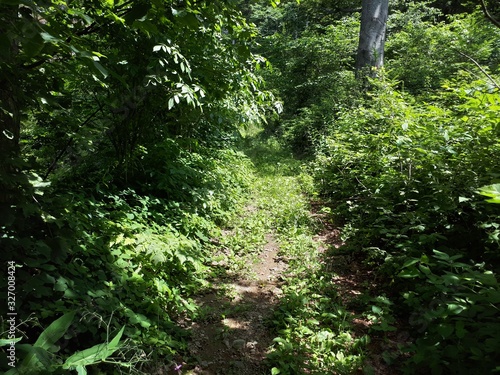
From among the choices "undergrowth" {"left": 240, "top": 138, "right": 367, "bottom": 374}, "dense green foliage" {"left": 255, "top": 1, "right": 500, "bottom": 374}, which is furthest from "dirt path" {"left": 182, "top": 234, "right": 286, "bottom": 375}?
"dense green foliage" {"left": 255, "top": 1, "right": 500, "bottom": 374}

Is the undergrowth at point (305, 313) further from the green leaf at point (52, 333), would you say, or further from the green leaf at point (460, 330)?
the green leaf at point (52, 333)

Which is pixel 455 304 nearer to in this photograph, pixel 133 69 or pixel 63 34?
pixel 63 34

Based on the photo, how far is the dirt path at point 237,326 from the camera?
250 cm

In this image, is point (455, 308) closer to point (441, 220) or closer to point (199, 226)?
point (441, 220)

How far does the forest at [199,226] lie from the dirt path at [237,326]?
18 millimetres

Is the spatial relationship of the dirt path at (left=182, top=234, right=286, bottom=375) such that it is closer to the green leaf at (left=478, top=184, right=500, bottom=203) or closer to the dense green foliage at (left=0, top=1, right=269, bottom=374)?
the dense green foliage at (left=0, top=1, right=269, bottom=374)

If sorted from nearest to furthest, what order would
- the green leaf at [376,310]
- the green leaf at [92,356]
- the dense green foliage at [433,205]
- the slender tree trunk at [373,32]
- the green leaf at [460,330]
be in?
the green leaf at [92,356], the green leaf at [460,330], the dense green foliage at [433,205], the green leaf at [376,310], the slender tree trunk at [373,32]

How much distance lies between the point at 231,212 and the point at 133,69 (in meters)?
2.91

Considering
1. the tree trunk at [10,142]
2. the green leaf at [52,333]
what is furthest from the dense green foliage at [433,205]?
the tree trunk at [10,142]

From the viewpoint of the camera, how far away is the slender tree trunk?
25.2ft

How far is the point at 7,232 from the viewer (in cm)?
176

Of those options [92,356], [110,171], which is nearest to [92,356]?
[92,356]

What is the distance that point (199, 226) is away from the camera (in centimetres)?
429

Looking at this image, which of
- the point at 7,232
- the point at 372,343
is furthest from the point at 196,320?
the point at 7,232
